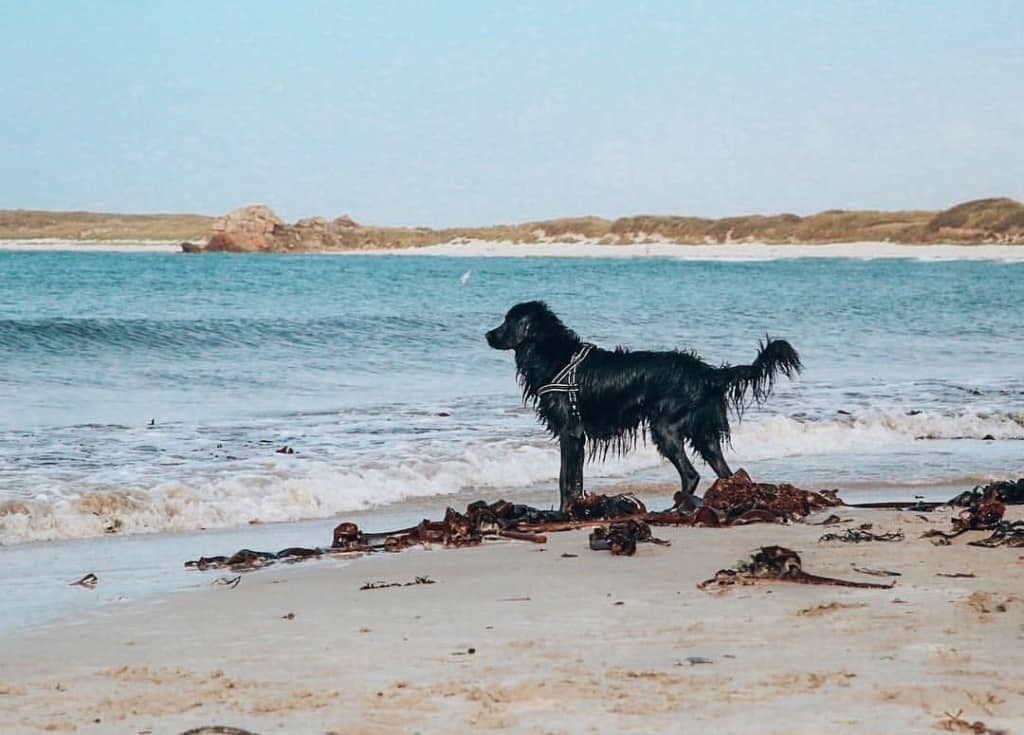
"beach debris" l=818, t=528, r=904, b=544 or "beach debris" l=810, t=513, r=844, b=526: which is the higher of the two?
"beach debris" l=818, t=528, r=904, b=544

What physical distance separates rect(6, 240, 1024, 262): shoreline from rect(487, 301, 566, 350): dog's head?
80620 mm

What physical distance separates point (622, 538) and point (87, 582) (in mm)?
2644

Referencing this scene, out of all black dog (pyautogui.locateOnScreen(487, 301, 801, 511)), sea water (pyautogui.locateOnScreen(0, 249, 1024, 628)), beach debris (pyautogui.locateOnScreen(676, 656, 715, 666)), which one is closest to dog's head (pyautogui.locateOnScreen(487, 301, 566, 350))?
black dog (pyautogui.locateOnScreen(487, 301, 801, 511))

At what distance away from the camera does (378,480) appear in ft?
34.0

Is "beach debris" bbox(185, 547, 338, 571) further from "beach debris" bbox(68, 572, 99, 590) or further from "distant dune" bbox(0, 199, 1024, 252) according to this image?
"distant dune" bbox(0, 199, 1024, 252)

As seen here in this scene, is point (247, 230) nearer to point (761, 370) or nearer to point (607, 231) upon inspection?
point (607, 231)

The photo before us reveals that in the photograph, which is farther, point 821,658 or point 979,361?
point 979,361

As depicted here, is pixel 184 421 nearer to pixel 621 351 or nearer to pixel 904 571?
pixel 621 351

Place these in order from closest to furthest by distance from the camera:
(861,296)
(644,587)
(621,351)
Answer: (644,587), (621,351), (861,296)

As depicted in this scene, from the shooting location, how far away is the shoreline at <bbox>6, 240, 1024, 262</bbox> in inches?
3680

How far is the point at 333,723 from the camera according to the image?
13.5ft

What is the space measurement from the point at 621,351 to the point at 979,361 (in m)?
14.1

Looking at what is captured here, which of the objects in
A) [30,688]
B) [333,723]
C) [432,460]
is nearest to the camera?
[333,723]

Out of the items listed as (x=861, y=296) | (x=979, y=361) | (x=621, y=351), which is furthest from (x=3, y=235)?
(x=621, y=351)
